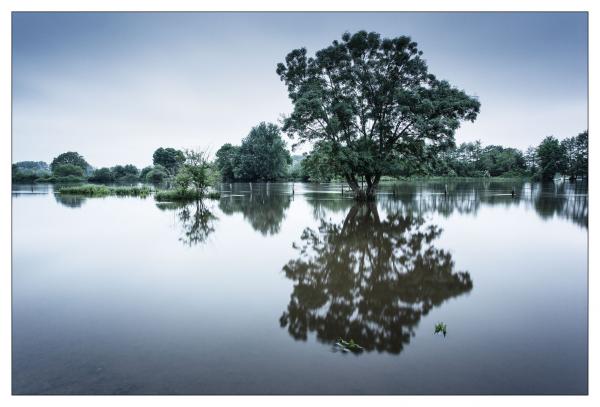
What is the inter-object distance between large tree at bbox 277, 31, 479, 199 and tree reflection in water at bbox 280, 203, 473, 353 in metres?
14.8

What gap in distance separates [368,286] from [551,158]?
93268 mm

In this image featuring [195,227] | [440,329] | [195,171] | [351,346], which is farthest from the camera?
[195,171]

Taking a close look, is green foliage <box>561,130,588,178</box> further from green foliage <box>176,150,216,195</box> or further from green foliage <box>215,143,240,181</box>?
green foliage <box>176,150,216,195</box>

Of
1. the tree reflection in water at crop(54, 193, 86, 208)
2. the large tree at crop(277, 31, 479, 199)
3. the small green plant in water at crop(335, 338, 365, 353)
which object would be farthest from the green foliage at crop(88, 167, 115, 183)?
the small green plant in water at crop(335, 338, 365, 353)

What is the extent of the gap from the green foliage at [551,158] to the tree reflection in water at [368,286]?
3361 inches

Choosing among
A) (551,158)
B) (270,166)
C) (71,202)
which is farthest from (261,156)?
(551,158)

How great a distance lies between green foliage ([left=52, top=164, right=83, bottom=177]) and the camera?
7931cm

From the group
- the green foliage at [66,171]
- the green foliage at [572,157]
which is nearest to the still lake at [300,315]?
the green foliage at [572,157]

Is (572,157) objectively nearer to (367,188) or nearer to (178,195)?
(367,188)

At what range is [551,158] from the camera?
266 ft

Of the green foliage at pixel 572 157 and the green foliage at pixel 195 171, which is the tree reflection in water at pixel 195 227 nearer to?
the green foliage at pixel 195 171

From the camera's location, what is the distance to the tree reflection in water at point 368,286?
18.3 feet

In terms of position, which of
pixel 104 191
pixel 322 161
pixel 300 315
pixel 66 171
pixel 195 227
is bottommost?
pixel 300 315

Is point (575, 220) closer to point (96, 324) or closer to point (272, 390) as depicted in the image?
point (272, 390)
